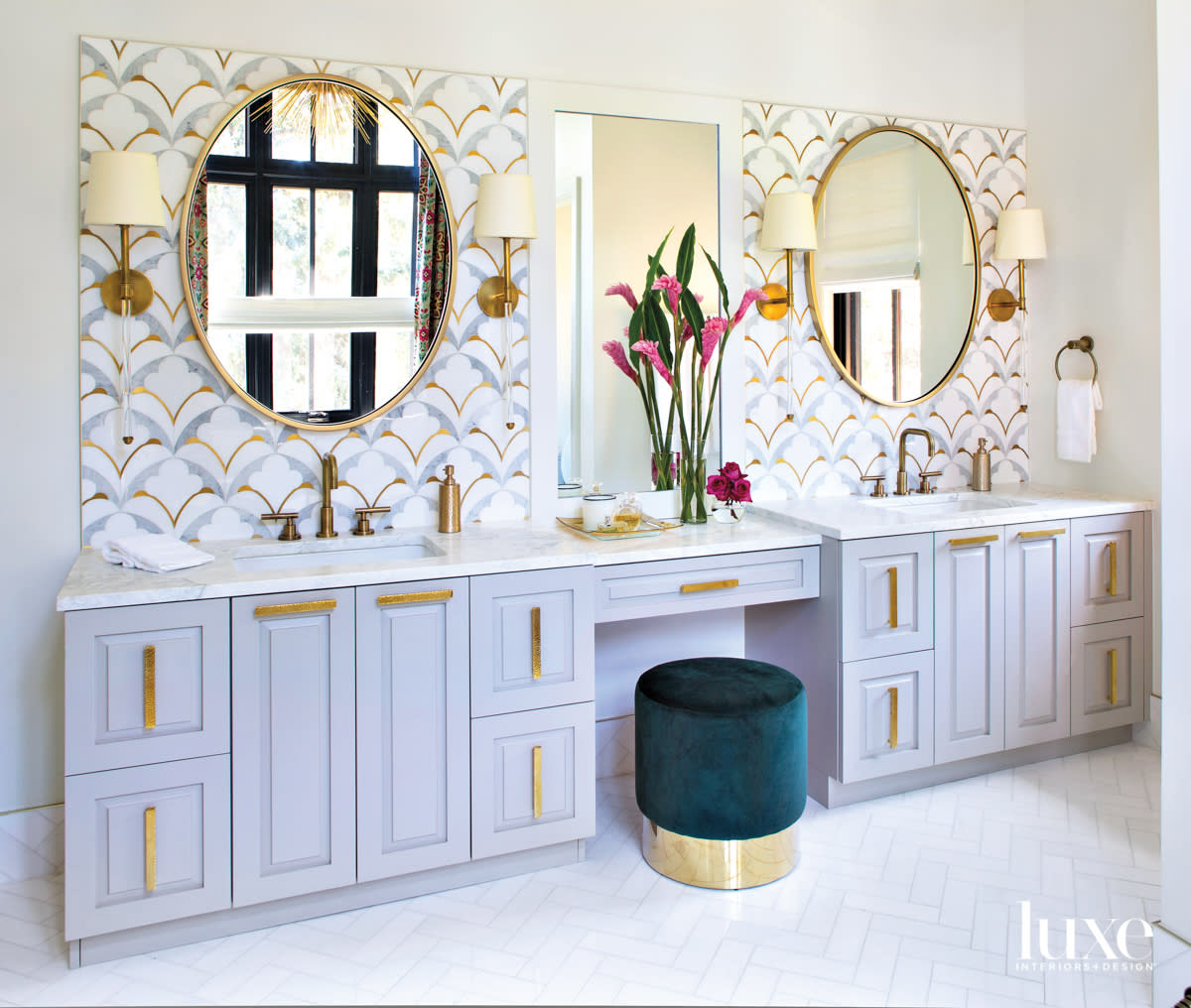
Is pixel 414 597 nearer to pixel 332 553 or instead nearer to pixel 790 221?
pixel 332 553

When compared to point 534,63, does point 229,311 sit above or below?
below

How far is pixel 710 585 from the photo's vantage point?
8.52 feet

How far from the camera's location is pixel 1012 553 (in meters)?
2.92

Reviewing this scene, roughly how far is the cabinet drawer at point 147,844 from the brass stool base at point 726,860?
1074 millimetres

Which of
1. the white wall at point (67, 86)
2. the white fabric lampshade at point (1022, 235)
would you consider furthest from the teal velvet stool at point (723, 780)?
the white fabric lampshade at point (1022, 235)

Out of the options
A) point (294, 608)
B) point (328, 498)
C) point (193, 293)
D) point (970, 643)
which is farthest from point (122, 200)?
point (970, 643)

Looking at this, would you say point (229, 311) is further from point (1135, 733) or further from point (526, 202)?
point (1135, 733)

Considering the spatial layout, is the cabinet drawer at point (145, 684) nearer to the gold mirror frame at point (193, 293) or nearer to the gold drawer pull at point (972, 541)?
the gold mirror frame at point (193, 293)

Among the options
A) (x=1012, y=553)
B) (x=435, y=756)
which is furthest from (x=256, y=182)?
(x=1012, y=553)

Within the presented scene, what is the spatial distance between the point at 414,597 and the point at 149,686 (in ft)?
1.95

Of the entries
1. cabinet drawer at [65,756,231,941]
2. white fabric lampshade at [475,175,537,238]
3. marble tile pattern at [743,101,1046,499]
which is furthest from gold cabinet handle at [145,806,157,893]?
marble tile pattern at [743,101,1046,499]

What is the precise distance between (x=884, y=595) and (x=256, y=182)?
2114 millimetres

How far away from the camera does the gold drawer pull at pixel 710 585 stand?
257 cm

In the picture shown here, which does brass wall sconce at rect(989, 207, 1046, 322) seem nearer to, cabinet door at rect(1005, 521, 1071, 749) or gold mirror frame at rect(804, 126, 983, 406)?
gold mirror frame at rect(804, 126, 983, 406)
